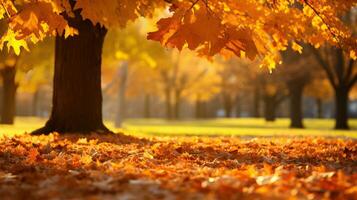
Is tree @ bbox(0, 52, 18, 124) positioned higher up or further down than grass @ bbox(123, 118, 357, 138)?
higher up

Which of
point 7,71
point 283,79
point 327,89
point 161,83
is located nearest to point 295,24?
point 7,71

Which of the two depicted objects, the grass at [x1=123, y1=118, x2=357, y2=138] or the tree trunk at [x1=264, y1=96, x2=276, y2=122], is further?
the tree trunk at [x1=264, y1=96, x2=276, y2=122]

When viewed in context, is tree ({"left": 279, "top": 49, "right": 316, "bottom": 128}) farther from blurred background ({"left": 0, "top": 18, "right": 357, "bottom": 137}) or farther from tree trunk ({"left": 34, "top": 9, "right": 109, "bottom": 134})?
tree trunk ({"left": 34, "top": 9, "right": 109, "bottom": 134})

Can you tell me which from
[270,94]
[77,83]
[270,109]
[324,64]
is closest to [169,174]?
[77,83]

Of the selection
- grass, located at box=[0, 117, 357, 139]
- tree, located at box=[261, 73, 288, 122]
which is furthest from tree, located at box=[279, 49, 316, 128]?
tree, located at box=[261, 73, 288, 122]

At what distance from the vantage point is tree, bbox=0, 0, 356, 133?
23.1 ft

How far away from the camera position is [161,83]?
4400 cm

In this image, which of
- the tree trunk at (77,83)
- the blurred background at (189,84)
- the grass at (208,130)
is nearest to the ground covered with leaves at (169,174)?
the blurred background at (189,84)

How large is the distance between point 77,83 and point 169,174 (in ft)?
21.5

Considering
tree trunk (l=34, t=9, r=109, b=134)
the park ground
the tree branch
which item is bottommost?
the park ground

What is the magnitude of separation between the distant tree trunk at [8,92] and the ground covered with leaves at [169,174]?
1491cm

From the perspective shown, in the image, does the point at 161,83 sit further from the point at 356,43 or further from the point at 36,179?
the point at 36,179

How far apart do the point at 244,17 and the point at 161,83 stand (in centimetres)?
3426

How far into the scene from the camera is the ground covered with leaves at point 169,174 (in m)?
4.13
